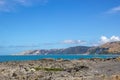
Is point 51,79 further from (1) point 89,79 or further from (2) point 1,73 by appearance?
(2) point 1,73

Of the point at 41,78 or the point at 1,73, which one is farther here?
the point at 1,73

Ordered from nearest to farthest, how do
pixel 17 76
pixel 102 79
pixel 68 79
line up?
1. pixel 102 79
2. pixel 68 79
3. pixel 17 76

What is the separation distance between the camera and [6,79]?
140 ft

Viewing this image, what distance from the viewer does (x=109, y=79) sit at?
37.3 m

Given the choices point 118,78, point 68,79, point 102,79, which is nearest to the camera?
point 118,78

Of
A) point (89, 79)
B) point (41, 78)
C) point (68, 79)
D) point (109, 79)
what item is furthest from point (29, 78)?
point (109, 79)

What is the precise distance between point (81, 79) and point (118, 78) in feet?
24.0

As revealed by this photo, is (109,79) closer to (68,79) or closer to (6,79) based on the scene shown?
(68,79)

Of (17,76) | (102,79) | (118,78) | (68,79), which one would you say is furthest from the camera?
(17,76)

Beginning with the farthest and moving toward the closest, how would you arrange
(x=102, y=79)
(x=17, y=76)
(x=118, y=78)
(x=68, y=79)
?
(x=17, y=76) → (x=68, y=79) → (x=102, y=79) → (x=118, y=78)

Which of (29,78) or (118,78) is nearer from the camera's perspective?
(118,78)

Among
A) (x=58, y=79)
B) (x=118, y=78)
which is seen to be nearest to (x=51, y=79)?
(x=58, y=79)

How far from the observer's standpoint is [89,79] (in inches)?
1644

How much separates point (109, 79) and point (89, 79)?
4.88 metres
